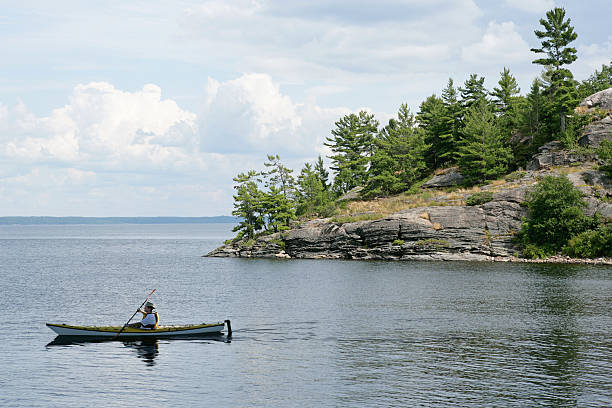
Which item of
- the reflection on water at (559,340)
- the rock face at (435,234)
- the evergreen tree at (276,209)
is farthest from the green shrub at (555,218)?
the evergreen tree at (276,209)

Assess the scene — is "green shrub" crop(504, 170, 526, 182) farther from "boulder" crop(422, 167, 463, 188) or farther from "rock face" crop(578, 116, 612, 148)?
"rock face" crop(578, 116, 612, 148)

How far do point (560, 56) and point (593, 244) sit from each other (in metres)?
41.2

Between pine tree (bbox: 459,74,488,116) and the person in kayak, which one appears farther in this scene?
pine tree (bbox: 459,74,488,116)

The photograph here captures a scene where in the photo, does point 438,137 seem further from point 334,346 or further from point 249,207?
point 334,346

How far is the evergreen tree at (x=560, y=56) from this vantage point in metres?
105

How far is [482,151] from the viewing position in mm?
109938

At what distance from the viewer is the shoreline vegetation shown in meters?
87.9

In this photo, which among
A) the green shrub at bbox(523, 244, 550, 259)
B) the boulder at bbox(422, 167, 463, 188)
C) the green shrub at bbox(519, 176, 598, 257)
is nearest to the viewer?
the green shrub at bbox(519, 176, 598, 257)

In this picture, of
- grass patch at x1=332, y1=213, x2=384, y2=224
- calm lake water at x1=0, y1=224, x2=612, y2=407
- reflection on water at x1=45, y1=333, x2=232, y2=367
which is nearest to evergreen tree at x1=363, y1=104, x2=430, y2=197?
grass patch at x1=332, y1=213, x2=384, y2=224

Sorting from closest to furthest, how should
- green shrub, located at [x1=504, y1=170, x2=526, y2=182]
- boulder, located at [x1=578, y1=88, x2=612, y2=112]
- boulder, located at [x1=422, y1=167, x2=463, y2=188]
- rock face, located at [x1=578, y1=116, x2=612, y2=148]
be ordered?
1. rock face, located at [x1=578, y1=116, x2=612, y2=148]
2. green shrub, located at [x1=504, y1=170, x2=526, y2=182]
3. boulder, located at [x1=578, y1=88, x2=612, y2=112]
4. boulder, located at [x1=422, y1=167, x2=463, y2=188]

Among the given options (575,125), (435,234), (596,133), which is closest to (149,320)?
(435,234)

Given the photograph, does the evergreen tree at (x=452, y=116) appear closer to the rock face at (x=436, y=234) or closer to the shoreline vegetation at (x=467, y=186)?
the shoreline vegetation at (x=467, y=186)

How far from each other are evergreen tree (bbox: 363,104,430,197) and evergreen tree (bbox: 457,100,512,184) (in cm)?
1180

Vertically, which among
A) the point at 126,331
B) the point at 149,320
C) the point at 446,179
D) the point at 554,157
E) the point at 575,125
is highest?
the point at 575,125
